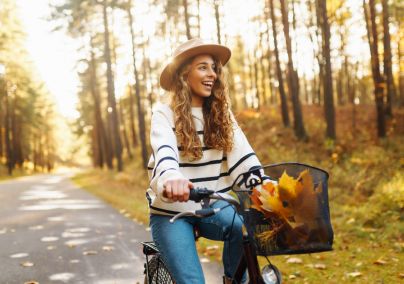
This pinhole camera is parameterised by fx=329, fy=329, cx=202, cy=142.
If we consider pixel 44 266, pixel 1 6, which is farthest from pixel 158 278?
pixel 1 6

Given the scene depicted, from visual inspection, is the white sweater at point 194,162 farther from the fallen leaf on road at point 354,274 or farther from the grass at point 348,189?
the fallen leaf on road at point 354,274

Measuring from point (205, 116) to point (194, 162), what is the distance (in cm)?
48

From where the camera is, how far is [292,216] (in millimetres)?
1680

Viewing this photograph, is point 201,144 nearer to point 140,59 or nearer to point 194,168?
point 194,168

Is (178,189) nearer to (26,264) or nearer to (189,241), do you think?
(189,241)

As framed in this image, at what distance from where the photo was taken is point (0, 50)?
25719 millimetres

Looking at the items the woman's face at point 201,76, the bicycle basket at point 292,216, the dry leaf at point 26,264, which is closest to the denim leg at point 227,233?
the bicycle basket at point 292,216

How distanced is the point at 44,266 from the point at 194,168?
13.2 feet

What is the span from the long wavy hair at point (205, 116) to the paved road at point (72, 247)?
2.63 m

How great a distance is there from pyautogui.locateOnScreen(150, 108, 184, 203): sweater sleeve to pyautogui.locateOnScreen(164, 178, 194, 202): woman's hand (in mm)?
64

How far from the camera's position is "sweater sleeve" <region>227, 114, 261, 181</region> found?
8.67ft

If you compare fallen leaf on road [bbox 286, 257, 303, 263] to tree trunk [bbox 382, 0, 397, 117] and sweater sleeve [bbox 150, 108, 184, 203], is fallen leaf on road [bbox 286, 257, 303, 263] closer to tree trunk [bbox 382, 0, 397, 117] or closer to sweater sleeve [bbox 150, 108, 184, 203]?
sweater sleeve [bbox 150, 108, 184, 203]

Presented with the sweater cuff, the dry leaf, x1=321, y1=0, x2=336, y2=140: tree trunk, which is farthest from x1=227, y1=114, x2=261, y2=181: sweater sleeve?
x1=321, y1=0, x2=336, y2=140: tree trunk

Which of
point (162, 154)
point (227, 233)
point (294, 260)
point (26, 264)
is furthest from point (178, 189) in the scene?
point (26, 264)
